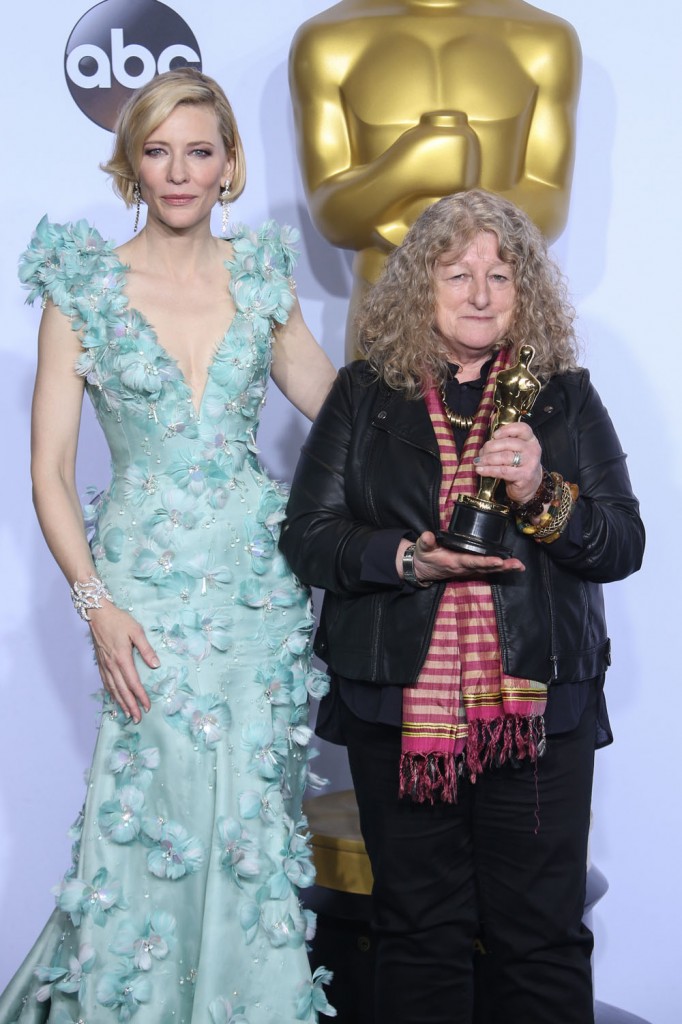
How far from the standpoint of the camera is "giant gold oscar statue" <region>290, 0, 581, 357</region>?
2287 millimetres

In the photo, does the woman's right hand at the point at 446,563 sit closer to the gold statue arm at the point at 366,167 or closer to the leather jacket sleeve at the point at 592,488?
the leather jacket sleeve at the point at 592,488

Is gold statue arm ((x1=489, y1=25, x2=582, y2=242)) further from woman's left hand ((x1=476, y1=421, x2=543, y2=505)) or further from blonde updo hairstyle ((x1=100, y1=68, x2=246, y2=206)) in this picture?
woman's left hand ((x1=476, y1=421, x2=543, y2=505))

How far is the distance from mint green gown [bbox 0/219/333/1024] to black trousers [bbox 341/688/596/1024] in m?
0.14

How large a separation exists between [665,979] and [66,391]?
1.85 metres

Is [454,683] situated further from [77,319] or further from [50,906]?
[50,906]

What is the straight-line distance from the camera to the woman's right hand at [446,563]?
65.5 inches

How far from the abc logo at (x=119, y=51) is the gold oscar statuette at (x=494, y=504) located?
1.40 m

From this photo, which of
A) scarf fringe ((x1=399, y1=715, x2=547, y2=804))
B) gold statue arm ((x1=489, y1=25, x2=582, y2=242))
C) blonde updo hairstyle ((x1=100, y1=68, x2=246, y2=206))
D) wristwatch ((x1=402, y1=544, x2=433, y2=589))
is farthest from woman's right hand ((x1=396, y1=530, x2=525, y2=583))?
gold statue arm ((x1=489, y1=25, x2=582, y2=242))

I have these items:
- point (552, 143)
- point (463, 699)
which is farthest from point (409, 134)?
point (463, 699)

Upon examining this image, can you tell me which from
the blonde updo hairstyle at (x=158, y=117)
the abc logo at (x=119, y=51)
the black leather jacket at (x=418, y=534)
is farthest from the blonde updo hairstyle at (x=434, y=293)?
the abc logo at (x=119, y=51)

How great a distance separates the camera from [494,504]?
167 centimetres

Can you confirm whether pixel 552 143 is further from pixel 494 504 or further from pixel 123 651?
pixel 123 651

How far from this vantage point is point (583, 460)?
184 cm

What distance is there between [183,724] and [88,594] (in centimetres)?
21
